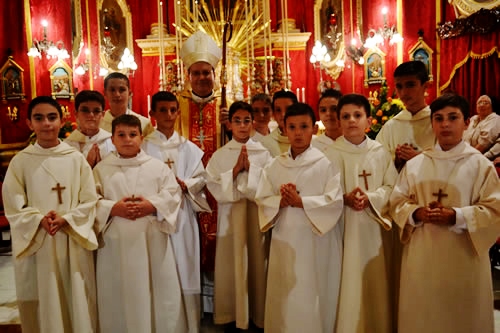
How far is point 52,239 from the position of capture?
2.90 metres

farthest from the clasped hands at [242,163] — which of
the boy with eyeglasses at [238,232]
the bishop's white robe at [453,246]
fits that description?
the bishop's white robe at [453,246]

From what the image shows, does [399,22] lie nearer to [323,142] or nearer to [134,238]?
[323,142]

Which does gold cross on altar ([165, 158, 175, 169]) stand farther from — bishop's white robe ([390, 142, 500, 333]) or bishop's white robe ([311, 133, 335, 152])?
bishop's white robe ([390, 142, 500, 333])

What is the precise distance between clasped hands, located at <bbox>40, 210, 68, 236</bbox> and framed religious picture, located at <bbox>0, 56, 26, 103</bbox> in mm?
8107

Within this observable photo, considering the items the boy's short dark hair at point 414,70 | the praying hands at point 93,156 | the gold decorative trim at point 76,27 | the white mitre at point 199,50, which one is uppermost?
the gold decorative trim at point 76,27

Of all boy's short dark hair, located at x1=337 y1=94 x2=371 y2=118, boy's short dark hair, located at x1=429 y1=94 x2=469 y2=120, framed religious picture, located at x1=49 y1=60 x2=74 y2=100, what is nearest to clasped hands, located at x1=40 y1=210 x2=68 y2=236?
boy's short dark hair, located at x1=337 y1=94 x2=371 y2=118

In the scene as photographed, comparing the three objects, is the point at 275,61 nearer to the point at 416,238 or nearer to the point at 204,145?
the point at 204,145

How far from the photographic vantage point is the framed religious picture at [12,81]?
9.72 metres

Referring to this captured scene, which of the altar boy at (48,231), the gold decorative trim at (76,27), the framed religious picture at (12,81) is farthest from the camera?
the gold decorative trim at (76,27)

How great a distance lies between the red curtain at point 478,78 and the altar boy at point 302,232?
23.1ft

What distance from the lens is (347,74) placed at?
484 inches

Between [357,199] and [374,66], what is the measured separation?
29.2ft

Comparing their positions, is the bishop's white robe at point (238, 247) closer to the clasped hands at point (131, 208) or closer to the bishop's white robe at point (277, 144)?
the bishop's white robe at point (277, 144)

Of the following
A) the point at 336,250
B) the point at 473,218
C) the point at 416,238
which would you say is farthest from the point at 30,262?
the point at 473,218
